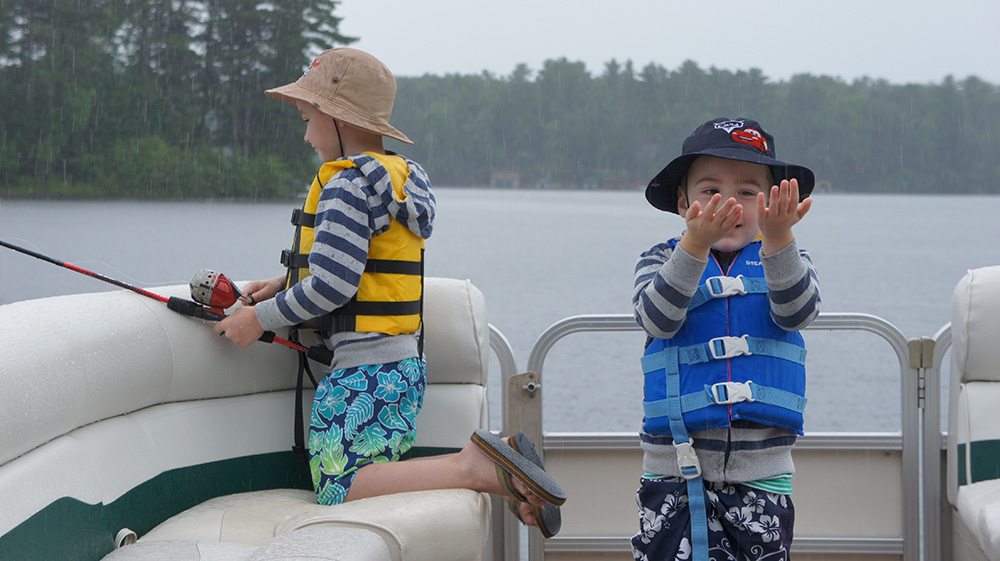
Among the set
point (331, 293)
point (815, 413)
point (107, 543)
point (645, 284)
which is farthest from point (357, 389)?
point (815, 413)

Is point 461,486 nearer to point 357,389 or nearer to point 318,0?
point 357,389

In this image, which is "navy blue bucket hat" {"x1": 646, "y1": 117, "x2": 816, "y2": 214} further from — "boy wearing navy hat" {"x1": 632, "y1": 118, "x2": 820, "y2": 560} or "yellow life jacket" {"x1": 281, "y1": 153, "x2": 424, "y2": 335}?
"yellow life jacket" {"x1": 281, "y1": 153, "x2": 424, "y2": 335}

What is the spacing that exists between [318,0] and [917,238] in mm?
34933

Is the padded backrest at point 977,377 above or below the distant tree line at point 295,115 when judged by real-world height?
below

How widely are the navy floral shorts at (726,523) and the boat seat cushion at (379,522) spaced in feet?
1.78

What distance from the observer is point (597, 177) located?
16.8 meters

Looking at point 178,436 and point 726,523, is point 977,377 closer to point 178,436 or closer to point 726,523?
point 726,523

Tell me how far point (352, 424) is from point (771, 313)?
3.87 ft

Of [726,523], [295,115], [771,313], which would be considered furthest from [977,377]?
[295,115]

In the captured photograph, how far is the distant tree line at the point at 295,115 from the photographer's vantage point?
1370 centimetres

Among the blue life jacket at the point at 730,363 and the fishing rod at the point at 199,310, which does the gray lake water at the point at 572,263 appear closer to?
the fishing rod at the point at 199,310

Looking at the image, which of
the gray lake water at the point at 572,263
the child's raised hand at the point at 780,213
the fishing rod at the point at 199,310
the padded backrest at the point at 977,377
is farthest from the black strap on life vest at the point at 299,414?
the gray lake water at the point at 572,263

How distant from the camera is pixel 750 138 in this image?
6.72ft

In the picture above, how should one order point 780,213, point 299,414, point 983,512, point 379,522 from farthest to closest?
point 299,414 < point 983,512 < point 379,522 < point 780,213
